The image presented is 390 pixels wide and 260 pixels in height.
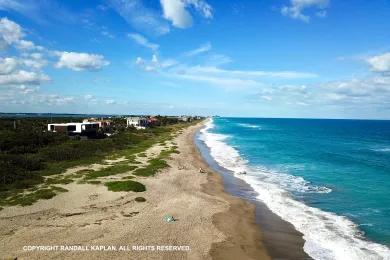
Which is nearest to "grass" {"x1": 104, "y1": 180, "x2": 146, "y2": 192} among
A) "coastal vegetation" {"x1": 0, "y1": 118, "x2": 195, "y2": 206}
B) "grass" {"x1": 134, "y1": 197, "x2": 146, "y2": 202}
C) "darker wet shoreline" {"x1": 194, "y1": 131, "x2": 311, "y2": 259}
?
"coastal vegetation" {"x1": 0, "y1": 118, "x2": 195, "y2": 206}

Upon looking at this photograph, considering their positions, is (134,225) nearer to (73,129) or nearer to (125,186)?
(125,186)

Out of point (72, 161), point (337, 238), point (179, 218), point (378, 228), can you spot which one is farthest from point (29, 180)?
point (378, 228)

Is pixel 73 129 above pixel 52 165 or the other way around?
above

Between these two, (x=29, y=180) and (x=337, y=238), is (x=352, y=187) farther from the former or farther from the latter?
A: (x=29, y=180)

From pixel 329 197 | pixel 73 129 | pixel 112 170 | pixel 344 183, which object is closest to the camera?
pixel 329 197

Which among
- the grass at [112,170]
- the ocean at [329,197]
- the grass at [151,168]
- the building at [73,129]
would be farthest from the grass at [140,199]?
the building at [73,129]

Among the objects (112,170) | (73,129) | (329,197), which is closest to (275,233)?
(329,197)

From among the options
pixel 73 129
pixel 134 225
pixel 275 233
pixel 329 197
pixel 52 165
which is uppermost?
pixel 73 129
